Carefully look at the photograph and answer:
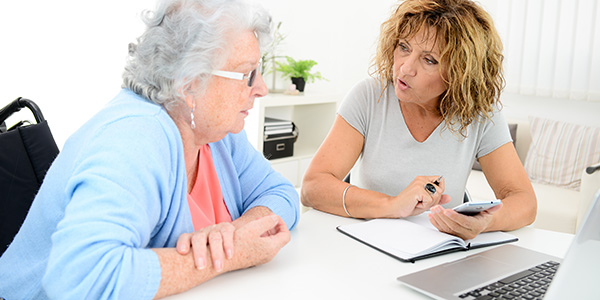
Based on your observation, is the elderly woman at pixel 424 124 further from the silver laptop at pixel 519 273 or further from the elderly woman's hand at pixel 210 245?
the elderly woman's hand at pixel 210 245

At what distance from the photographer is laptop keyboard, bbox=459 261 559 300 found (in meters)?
1.03

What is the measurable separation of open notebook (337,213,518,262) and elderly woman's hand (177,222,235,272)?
0.38 metres

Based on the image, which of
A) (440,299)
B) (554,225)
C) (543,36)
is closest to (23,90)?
(440,299)

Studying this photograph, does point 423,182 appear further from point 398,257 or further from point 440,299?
point 440,299

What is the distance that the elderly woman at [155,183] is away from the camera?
0.87m

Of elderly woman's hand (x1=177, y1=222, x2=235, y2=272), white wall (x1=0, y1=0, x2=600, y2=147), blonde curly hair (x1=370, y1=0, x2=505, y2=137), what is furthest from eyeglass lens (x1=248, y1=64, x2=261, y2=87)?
white wall (x1=0, y1=0, x2=600, y2=147)

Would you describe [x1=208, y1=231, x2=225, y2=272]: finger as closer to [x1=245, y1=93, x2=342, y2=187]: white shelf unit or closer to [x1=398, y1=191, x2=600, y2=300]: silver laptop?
[x1=398, y1=191, x2=600, y2=300]: silver laptop

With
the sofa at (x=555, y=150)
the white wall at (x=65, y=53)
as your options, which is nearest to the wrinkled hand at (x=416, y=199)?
the sofa at (x=555, y=150)

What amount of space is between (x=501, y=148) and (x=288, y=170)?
2387mm

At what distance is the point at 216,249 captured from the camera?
1.03 meters

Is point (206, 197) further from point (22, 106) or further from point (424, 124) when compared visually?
point (424, 124)

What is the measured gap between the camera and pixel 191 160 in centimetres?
124

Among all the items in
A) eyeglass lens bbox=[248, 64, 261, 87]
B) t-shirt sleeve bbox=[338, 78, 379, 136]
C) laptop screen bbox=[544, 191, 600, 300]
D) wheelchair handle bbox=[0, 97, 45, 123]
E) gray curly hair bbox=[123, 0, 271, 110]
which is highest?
gray curly hair bbox=[123, 0, 271, 110]

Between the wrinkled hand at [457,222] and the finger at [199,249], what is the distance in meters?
0.58
